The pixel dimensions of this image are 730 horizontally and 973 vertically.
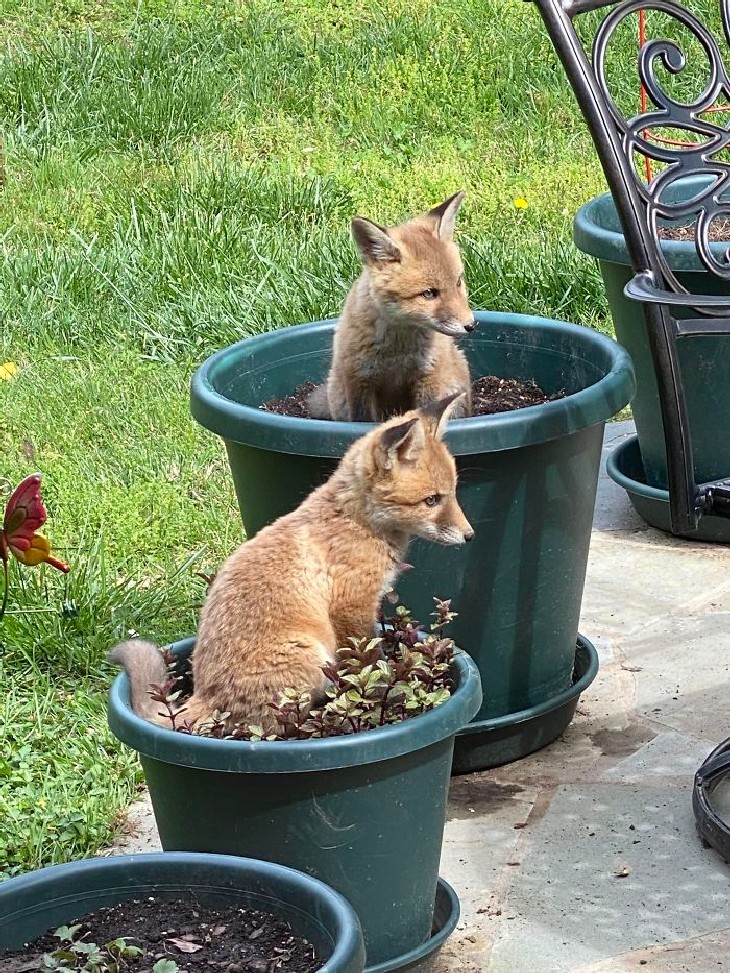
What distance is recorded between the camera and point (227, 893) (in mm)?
2574

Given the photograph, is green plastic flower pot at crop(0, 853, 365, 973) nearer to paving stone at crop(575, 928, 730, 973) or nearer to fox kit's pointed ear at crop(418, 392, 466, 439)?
paving stone at crop(575, 928, 730, 973)

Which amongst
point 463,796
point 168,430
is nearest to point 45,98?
point 168,430

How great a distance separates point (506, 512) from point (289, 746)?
4.16 ft

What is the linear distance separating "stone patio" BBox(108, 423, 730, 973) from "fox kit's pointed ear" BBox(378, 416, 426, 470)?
1061 mm

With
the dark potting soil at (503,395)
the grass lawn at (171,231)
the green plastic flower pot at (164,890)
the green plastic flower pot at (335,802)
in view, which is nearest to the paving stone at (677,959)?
the green plastic flower pot at (335,802)

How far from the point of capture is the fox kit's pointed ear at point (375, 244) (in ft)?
14.9

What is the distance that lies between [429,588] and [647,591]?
1.56m

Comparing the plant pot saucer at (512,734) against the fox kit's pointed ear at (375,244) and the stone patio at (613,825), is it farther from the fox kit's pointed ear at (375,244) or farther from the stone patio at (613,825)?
the fox kit's pointed ear at (375,244)

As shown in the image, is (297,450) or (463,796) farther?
(463,796)

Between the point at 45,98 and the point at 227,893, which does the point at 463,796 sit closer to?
the point at 227,893

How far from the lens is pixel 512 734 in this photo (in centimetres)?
417

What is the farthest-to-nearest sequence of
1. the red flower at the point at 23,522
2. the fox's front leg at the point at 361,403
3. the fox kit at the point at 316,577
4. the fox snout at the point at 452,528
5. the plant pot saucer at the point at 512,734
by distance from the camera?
the fox's front leg at the point at 361,403, the plant pot saucer at the point at 512,734, the fox snout at the point at 452,528, the fox kit at the point at 316,577, the red flower at the point at 23,522

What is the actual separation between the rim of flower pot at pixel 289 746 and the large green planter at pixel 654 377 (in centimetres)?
254

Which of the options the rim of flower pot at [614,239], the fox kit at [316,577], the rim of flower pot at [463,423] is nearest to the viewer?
the fox kit at [316,577]
